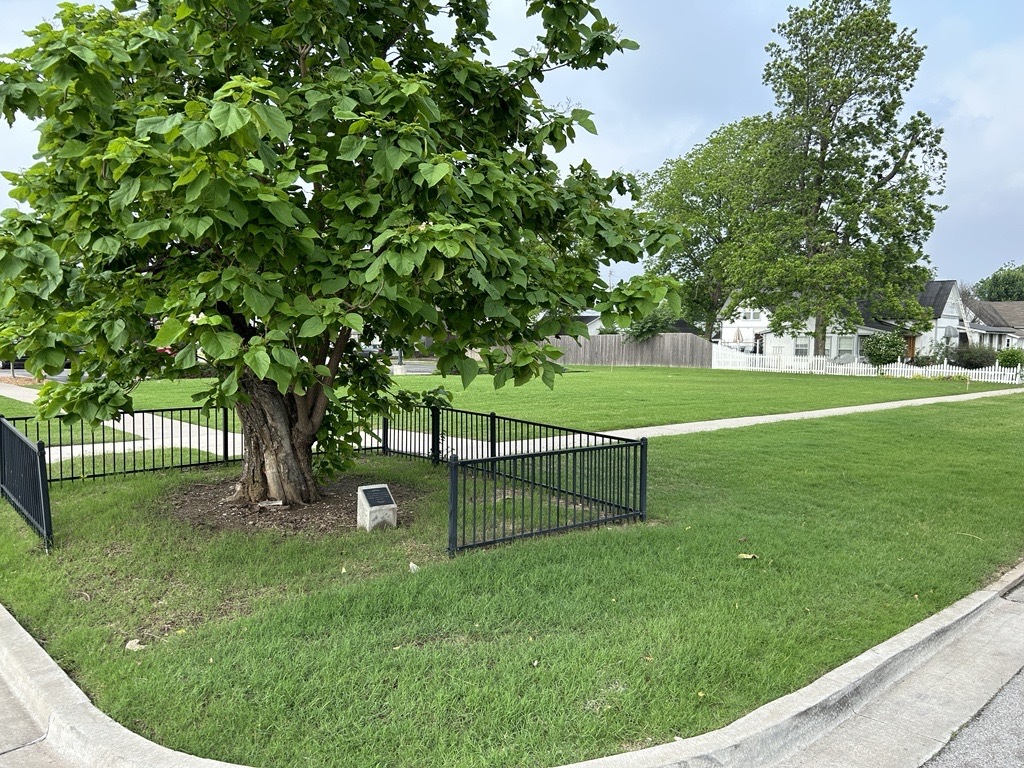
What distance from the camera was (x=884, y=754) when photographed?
3.22 meters

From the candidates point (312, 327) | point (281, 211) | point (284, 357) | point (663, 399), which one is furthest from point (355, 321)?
point (663, 399)

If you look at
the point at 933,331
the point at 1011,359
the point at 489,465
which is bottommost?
the point at 489,465

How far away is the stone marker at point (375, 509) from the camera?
20.4 feet

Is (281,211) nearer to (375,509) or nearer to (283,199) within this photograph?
(283,199)

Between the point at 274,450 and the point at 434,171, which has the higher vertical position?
the point at 434,171

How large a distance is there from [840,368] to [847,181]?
30.3 feet

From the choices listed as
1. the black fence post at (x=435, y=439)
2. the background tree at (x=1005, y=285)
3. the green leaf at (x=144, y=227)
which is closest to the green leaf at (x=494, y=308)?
the green leaf at (x=144, y=227)

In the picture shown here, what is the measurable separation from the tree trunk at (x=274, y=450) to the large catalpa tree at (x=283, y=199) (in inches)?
21.3

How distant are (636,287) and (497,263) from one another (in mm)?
963

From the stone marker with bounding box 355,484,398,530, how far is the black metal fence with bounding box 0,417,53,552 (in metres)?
2.48

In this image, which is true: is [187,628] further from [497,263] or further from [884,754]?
Result: [884,754]

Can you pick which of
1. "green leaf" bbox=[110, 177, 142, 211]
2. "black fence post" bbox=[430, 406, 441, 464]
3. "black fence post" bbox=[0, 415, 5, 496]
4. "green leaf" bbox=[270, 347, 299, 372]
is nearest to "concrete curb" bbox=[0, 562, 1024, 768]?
"green leaf" bbox=[270, 347, 299, 372]

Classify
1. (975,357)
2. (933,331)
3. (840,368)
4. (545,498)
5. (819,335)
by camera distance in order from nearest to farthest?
1. (545,498)
2. (975,357)
3. (840,368)
4. (819,335)
5. (933,331)

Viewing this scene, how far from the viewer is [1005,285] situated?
81188mm
